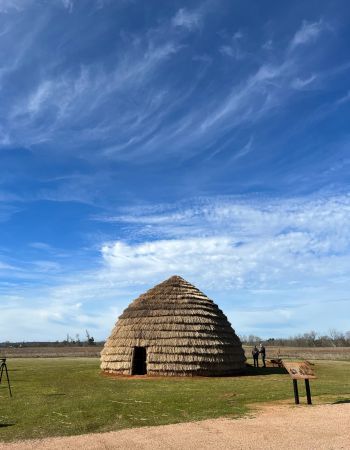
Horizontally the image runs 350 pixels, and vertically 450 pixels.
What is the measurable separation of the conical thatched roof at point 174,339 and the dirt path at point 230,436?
42.7 feet

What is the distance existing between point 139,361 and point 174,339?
336 centimetres

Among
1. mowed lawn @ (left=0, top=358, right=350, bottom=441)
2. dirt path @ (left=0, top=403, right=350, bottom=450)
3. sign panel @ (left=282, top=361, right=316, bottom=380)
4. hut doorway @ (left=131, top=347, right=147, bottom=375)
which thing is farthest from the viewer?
hut doorway @ (left=131, top=347, right=147, bottom=375)

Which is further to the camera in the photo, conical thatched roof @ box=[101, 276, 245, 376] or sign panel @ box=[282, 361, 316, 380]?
conical thatched roof @ box=[101, 276, 245, 376]

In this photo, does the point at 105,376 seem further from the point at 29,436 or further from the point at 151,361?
the point at 29,436

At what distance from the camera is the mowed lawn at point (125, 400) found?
38.2 feet

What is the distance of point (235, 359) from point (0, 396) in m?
14.1

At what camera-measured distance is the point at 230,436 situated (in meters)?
9.92

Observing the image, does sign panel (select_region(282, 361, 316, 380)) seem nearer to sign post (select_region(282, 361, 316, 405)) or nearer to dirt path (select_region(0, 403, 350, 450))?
sign post (select_region(282, 361, 316, 405))

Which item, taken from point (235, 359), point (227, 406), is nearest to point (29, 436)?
point (227, 406)

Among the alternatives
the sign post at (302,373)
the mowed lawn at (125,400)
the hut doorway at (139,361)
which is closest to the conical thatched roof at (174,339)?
the hut doorway at (139,361)

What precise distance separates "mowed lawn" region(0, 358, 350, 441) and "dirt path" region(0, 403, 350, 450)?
0.87m

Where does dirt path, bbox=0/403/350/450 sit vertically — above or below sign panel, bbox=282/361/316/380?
below

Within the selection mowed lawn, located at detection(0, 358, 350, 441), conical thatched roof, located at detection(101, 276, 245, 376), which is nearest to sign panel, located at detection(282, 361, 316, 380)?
mowed lawn, located at detection(0, 358, 350, 441)

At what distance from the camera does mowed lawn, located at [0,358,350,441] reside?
38.2ft
